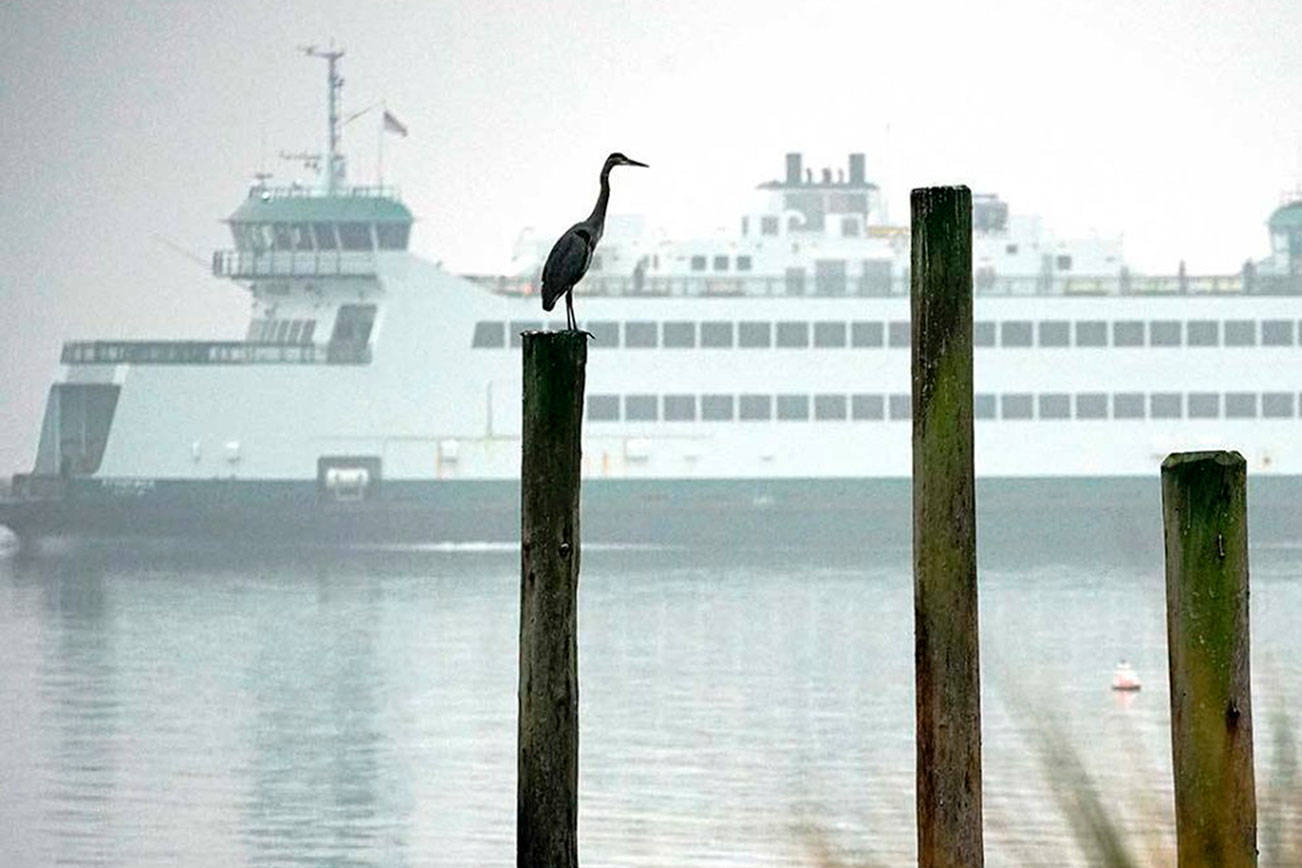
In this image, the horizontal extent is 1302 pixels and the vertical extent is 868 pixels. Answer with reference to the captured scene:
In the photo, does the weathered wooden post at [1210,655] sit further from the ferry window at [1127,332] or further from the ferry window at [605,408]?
the ferry window at [1127,332]

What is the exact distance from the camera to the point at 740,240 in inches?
2511

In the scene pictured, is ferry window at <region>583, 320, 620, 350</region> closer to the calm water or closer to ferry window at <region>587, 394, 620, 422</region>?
ferry window at <region>587, 394, 620, 422</region>

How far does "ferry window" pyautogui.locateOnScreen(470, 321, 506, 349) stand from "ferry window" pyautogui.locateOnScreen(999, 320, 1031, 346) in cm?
1053

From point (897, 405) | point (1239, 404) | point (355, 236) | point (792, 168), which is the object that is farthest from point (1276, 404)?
point (355, 236)

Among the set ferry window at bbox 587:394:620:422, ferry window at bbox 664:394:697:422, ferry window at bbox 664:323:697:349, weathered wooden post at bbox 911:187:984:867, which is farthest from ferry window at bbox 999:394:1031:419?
weathered wooden post at bbox 911:187:984:867

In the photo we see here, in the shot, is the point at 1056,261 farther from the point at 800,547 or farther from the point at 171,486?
the point at 171,486

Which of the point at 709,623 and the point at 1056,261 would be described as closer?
the point at 709,623

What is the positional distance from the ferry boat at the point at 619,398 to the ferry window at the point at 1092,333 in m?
→ 0.05

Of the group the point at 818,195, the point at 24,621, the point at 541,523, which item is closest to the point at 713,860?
the point at 541,523

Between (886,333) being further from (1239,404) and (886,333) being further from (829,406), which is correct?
(1239,404)

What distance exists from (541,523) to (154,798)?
37.5ft

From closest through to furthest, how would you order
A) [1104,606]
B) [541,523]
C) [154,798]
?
[541,523]
[154,798]
[1104,606]

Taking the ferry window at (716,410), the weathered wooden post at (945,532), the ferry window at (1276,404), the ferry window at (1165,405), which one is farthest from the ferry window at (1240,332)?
the weathered wooden post at (945,532)

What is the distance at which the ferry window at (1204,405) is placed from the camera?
60.5m
